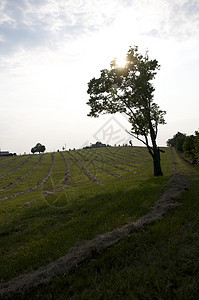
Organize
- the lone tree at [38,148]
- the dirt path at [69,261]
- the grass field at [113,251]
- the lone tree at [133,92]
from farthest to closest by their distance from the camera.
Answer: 1. the lone tree at [38,148]
2. the lone tree at [133,92]
3. the dirt path at [69,261]
4. the grass field at [113,251]

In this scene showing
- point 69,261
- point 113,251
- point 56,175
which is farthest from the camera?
point 56,175

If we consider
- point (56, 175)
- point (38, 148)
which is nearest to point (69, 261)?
point (56, 175)

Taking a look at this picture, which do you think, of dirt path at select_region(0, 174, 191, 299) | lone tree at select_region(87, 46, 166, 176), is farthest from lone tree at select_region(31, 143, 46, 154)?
dirt path at select_region(0, 174, 191, 299)

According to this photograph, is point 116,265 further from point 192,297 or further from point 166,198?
point 166,198

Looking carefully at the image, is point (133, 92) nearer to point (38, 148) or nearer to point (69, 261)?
point (69, 261)

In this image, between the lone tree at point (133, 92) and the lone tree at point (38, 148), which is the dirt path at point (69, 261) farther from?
the lone tree at point (38, 148)

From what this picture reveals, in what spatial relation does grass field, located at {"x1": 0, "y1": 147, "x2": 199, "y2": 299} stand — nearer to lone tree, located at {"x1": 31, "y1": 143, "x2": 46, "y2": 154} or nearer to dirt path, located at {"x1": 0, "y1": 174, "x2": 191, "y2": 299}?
dirt path, located at {"x1": 0, "y1": 174, "x2": 191, "y2": 299}

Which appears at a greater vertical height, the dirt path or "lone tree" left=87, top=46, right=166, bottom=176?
"lone tree" left=87, top=46, right=166, bottom=176

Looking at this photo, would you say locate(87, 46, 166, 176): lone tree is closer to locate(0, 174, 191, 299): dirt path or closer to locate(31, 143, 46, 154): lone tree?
locate(0, 174, 191, 299): dirt path

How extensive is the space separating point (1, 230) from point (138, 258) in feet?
28.3

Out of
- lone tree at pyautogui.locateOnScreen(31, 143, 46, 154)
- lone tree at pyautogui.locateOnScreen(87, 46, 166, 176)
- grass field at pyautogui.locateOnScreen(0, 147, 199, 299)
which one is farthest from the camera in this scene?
lone tree at pyautogui.locateOnScreen(31, 143, 46, 154)

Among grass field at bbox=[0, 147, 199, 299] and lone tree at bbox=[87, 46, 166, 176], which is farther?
lone tree at bbox=[87, 46, 166, 176]

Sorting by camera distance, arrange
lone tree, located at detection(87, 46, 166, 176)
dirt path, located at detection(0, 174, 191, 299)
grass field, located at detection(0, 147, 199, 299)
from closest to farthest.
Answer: grass field, located at detection(0, 147, 199, 299) < dirt path, located at detection(0, 174, 191, 299) < lone tree, located at detection(87, 46, 166, 176)

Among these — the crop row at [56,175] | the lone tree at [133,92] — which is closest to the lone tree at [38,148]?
the crop row at [56,175]
